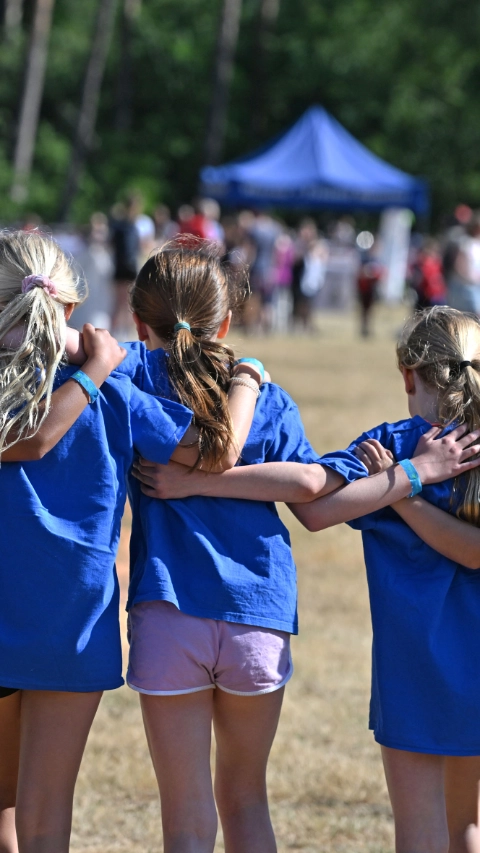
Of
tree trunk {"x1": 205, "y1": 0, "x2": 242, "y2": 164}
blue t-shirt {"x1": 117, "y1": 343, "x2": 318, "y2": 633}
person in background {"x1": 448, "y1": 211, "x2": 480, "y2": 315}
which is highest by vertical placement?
tree trunk {"x1": 205, "y1": 0, "x2": 242, "y2": 164}

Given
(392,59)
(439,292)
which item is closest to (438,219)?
(392,59)

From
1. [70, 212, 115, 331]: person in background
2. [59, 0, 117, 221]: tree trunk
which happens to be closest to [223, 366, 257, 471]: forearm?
[70, 212, 115, 331]: person in background

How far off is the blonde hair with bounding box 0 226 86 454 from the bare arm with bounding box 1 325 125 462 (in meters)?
0.02

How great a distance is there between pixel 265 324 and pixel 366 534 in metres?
16.3

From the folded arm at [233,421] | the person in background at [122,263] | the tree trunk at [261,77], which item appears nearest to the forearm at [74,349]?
the folded arm at [233,421]

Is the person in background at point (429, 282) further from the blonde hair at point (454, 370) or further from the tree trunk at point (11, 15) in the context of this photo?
the tree trunk at point (11, 15)

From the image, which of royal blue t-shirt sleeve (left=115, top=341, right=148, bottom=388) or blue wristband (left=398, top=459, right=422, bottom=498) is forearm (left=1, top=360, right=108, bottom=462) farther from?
blue wristband (left=398, top=459, right=422, bottom=498)

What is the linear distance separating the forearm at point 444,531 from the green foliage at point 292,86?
121ft

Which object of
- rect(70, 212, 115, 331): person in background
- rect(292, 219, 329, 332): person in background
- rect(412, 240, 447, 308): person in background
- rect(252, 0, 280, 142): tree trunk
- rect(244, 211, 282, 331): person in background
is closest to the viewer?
rect(70, 212, 115, 331): person in background

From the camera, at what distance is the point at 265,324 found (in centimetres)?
1872

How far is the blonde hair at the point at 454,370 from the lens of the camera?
2.46m

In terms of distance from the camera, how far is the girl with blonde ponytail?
2.28 m

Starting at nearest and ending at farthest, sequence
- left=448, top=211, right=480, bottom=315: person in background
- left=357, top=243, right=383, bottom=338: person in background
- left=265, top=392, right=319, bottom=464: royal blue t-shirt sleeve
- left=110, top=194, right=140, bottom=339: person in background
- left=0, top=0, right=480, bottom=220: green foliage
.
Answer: left=265, top=392, right=319, bottom=464: royal blue t-shirt sleeve
left=448, top=211, right=480, bottom=315: person in background
left=110, top=194, right=140, bottom=339: person in background
left=357, top=243, right=383, bottom=338: person in background
left=0, top=0, right=480, bottom=220: green foliage

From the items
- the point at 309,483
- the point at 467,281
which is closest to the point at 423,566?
the point at 309,483
